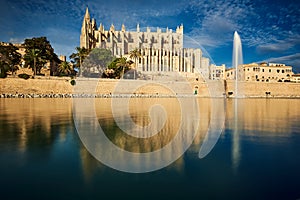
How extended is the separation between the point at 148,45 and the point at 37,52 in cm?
4422

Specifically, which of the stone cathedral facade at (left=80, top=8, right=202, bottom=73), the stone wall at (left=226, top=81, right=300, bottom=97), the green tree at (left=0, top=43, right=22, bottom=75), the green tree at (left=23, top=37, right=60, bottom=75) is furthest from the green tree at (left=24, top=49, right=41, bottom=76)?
the stone wall at (left=226, top=81, right=300, bottom=97)

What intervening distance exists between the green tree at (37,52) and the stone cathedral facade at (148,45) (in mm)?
25186

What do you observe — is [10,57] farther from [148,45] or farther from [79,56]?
[148,45]

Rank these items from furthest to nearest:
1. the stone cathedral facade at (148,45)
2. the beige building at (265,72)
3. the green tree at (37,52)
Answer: the stone cathedral facade at (148,45), the beige building at (265,72), the green tree at (37,52)

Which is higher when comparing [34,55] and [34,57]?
[34,55]

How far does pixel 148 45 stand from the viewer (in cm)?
8425

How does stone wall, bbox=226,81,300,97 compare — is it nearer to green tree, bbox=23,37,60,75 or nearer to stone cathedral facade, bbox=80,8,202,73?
stone cathedral facade, bbox=80,8,202,73

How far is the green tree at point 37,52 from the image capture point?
153 feet

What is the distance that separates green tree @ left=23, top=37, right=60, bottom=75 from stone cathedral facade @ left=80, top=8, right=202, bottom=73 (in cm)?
2519

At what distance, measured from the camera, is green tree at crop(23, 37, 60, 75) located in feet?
153

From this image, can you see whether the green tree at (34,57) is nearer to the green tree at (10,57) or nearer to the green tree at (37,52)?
the green tree at (37,52)

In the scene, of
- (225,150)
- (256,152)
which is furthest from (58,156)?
(256,152)

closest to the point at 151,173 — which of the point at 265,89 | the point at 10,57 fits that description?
the point at 10,57

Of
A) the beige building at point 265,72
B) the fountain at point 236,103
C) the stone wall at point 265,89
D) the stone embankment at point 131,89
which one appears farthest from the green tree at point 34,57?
the beige building at point 265,72
